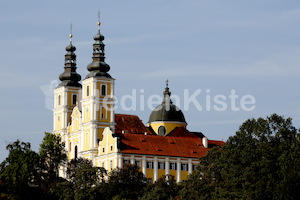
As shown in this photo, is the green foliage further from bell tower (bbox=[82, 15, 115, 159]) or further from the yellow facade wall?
the yellow facade wall

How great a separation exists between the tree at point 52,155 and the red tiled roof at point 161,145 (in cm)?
864

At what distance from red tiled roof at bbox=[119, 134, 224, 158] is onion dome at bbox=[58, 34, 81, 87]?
19889mm

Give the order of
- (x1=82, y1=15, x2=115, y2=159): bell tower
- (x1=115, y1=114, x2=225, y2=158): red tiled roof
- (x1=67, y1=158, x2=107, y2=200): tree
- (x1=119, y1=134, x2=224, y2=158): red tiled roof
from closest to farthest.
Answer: (x1=67, y1=158, x2=107, y2=200): tree < (x1=119, y1=134, x2=224, y2=158): red tiled roof < (x1=115, y1=114, x2=225, y2=158): red tiled roof < (x1=82, y1=15, x2=115, y2=159): bell tower

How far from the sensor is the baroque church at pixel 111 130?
4845 inches

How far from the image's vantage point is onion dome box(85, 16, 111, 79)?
131 m

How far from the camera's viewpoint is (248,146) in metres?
86.9

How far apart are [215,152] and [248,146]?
15125 millimetres

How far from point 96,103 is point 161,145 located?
426 inches

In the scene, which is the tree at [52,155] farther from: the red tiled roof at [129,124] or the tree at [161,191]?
the tree at [161,191]

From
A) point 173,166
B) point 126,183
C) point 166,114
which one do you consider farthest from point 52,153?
point 126,183

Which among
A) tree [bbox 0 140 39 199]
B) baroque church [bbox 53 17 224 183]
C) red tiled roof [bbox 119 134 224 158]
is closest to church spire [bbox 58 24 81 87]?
baroque church [bbox 53 17 224 183]

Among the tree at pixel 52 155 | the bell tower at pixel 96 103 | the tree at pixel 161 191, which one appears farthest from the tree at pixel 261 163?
the bell tower at pixel 96 103

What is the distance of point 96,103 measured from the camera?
5094 inches

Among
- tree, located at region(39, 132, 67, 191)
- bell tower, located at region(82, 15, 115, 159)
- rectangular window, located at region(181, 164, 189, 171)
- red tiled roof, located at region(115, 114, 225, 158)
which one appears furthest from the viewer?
bell tower, located at region(82, 15, 115, 159)
